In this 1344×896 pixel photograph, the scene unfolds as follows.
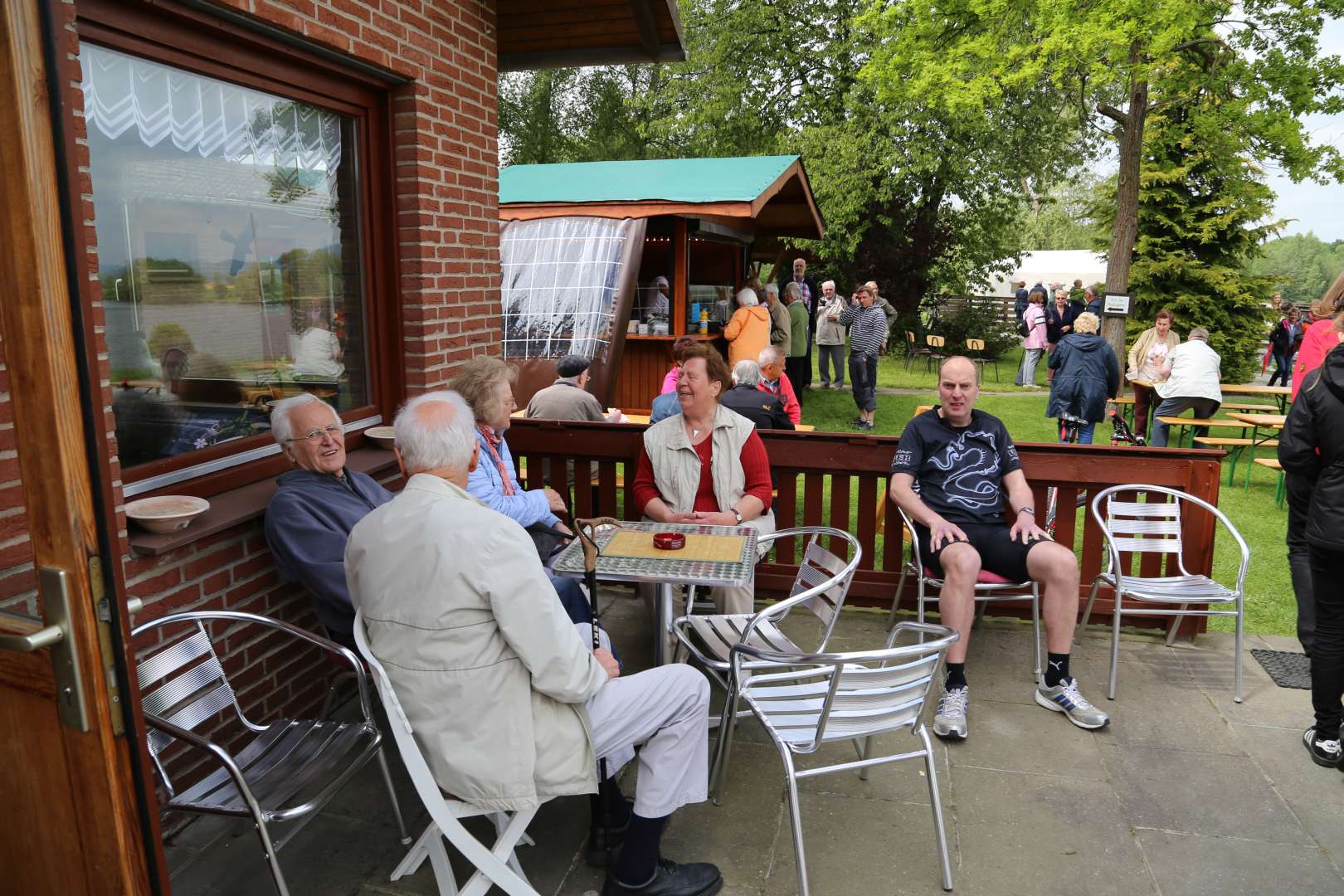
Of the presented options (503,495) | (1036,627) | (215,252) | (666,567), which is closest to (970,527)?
(1036,627)

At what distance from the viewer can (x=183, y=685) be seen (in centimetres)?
271

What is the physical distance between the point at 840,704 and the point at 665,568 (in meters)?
0.77

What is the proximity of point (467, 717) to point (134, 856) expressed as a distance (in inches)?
29.2

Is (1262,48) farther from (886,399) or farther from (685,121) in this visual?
(685,121)

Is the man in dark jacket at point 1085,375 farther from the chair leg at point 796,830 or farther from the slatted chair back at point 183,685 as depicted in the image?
the slatted chair back at point 183,685

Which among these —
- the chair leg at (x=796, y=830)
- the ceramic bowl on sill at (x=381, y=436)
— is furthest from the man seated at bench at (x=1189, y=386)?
the chair leg at (x=796, y=830)

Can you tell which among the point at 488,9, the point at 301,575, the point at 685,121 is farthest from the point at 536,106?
the point at 301,575

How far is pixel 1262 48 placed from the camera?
12.0 m

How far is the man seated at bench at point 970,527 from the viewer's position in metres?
3.73

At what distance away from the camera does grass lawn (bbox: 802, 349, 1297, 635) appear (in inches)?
210

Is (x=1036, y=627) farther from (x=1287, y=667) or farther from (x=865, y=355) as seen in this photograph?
(x=865, y=355)

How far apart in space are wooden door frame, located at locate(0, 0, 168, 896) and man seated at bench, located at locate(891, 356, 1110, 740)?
287 centimetres

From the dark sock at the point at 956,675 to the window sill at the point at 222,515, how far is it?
2516 millimetres

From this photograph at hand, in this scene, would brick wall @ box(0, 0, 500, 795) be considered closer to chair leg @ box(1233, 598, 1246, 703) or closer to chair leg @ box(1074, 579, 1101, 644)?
chair leg @ box(1074, 579, 1101, 644)
